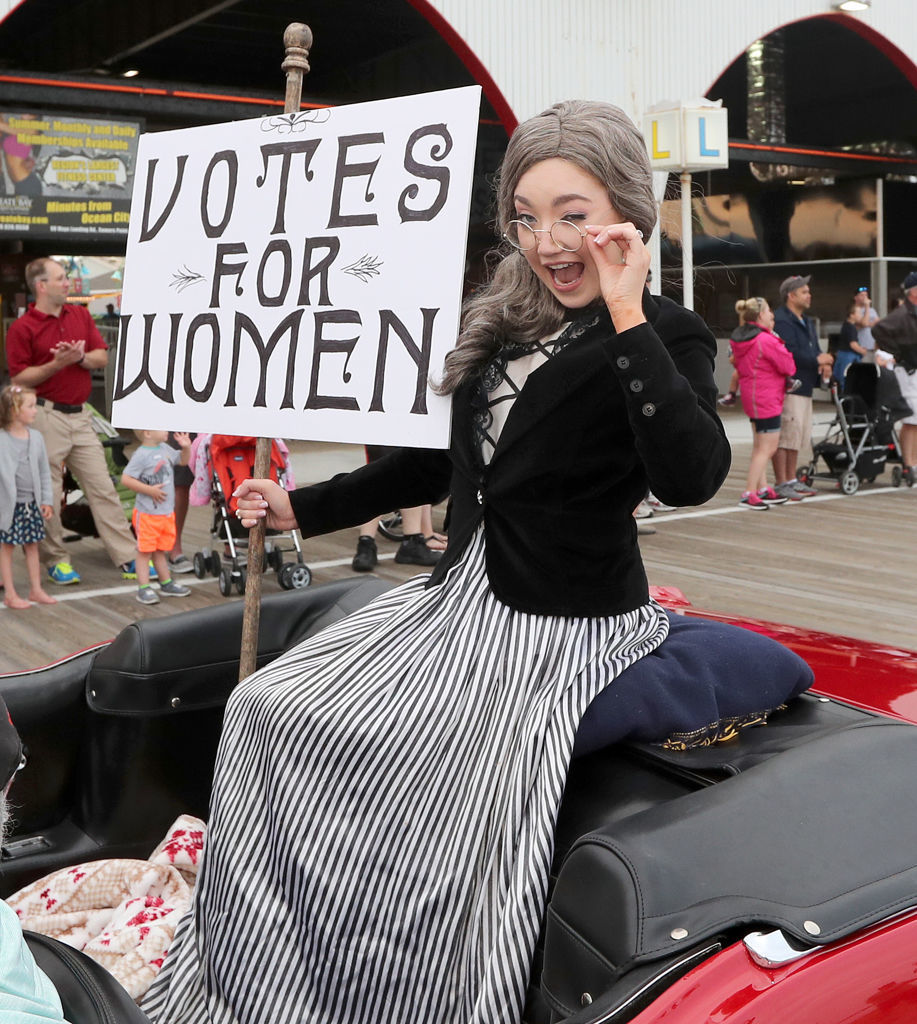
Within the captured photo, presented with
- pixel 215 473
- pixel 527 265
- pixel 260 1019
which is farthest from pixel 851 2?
pixel 260 1019

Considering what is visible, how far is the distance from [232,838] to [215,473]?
4725 mm

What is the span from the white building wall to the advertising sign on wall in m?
2.99

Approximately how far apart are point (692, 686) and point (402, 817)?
1.58 feet

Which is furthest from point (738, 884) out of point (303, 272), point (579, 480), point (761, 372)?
point (761, 372)

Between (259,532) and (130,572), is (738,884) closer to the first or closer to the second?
(259,532)

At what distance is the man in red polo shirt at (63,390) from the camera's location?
6.68 meters

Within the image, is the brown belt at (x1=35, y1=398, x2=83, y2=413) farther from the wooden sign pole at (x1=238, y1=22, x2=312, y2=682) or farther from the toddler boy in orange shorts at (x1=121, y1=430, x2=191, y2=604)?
the wooden sign pole at (x1=238, y1=22, x2=312, y2=682)

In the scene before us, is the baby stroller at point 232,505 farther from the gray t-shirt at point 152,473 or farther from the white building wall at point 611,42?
the white building wall at point 611,42

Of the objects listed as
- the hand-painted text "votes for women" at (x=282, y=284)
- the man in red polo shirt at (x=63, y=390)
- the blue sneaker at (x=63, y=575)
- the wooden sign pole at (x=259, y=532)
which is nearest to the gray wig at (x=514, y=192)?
the hand-painted text "votes for women" at (x=282, y=284)

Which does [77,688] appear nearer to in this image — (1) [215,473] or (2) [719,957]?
(2) [719,957]

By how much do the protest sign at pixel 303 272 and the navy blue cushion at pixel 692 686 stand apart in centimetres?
57

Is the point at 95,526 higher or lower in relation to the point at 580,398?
lower

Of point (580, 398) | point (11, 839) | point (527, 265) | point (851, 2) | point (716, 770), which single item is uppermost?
point (851, 2)

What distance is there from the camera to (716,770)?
1.62m
